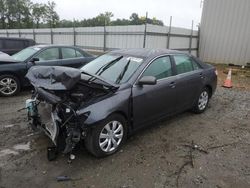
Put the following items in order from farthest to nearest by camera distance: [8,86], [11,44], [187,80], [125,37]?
1. [125,37]
2. [11,44]
3. [8,86]
4. [187,80]

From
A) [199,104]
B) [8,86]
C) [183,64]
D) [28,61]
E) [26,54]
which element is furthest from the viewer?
[26,54]

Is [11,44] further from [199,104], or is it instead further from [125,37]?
[199,104]

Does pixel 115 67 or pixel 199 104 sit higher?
pixel 115 67

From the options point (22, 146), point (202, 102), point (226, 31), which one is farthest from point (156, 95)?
point (226, 31)

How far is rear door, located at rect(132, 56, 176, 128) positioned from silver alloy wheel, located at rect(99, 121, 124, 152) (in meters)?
0.36

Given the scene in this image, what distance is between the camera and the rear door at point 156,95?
3.87 m

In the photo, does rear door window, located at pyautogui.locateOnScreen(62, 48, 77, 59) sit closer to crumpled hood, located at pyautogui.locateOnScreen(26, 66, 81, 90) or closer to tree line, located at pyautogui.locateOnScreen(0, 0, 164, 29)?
crumpled hood, located at pyautogui.locateOnScreen(26, 66, 81, 90)

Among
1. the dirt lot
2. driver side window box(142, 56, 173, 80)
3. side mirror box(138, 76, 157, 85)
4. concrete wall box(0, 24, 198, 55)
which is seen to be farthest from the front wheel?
concrete wall box(0, 24, 198, 55)

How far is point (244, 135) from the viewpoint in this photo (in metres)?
4.54

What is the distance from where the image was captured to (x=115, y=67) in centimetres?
421

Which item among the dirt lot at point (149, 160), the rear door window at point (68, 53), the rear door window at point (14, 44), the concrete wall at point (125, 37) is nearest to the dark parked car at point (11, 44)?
the rear door window at point (14, 44)

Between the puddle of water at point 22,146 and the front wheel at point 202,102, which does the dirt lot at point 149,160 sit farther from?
the front wheel at point 202,102

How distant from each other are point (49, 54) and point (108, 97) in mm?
4748

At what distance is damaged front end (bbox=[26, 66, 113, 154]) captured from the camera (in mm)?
3191
